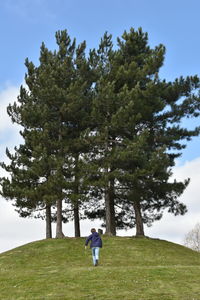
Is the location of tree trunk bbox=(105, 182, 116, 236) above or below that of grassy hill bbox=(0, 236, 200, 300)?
above

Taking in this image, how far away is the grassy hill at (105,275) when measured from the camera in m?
15.5

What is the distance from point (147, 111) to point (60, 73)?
886 centimetres

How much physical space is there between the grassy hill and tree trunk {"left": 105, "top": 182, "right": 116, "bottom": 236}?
2741 millimetres

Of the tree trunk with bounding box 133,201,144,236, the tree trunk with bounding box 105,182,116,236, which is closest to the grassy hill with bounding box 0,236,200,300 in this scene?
the tree trunk with bounding box 105,182,116,236

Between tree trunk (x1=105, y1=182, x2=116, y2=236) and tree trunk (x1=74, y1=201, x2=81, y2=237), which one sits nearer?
tree trunk (x1=105, y1=182, x2=116, y2=236)

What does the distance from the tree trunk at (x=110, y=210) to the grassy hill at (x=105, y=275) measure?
2741 mm

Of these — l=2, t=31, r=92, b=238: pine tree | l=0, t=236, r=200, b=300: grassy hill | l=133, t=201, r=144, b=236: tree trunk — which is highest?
l=2, t=31, r=92, b=238: pine tree

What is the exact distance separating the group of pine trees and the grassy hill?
16.0ft

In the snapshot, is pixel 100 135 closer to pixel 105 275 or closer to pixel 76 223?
pixel 76 223

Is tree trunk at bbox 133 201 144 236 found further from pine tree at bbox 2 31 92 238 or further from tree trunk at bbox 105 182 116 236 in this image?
pine tree at bbox 2 31 92 238

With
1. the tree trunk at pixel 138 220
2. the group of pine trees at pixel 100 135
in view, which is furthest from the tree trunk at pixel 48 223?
the tree trunk at pixel 138 220

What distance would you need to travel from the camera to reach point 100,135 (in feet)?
109

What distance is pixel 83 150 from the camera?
35.6m

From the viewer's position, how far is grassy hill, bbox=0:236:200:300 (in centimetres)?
1551
